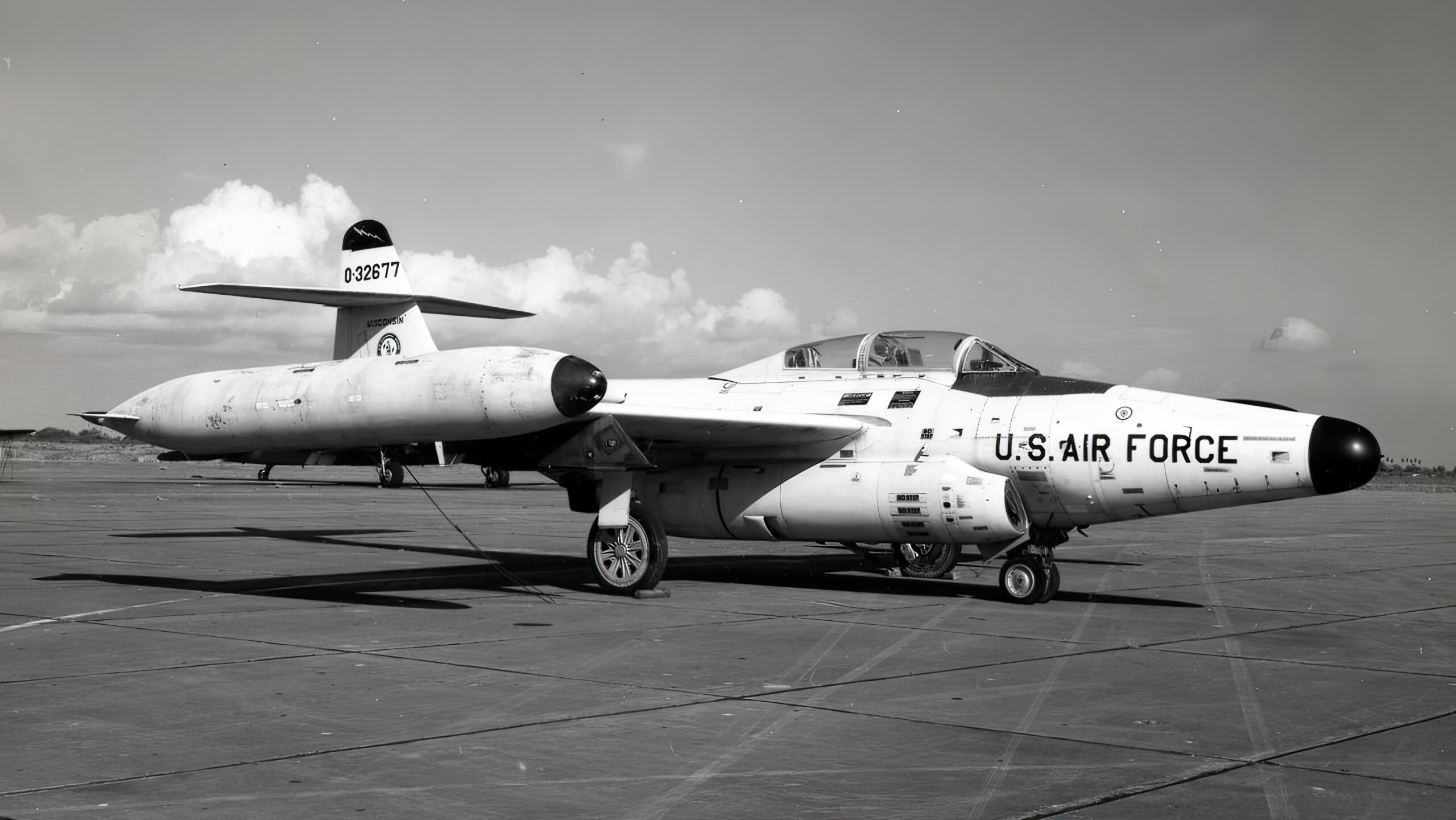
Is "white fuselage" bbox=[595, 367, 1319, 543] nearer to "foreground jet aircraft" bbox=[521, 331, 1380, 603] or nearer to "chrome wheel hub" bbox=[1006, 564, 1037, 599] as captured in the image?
"foreground jet aircraft" bbox=[521, 331, 1380, 603]

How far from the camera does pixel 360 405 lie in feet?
38.3

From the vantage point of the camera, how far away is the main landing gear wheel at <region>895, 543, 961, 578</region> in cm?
1578

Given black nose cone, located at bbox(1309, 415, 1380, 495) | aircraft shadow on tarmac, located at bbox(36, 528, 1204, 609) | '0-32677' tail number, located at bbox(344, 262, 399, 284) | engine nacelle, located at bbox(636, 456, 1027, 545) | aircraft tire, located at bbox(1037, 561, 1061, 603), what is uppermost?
'0-32677' tail number, located at bbox(344, 262, 399, 284)

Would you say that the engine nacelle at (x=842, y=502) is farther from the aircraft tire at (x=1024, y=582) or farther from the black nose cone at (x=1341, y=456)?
the black nose cone at (x=1341, y=456)

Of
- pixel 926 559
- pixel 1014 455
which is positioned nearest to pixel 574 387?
pixel 1014 455

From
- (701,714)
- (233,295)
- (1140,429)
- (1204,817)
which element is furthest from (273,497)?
(1204,817)

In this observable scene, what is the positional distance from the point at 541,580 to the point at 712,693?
8.05 metres

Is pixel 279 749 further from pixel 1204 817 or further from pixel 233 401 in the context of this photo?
pixel 233 401

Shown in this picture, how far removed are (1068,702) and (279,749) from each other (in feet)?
15.0

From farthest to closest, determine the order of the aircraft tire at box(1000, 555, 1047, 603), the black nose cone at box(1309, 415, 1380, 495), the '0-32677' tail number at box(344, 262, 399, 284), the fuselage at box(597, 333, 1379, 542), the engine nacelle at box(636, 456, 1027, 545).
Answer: the '0-32677' tail number at box(344, 262, 399, 284) → the aircraft tire at box(1000, 555, 1047, 603) → the engine nacelle at box(636, 456, 1027, 545) → the fuselage at box(597, 333, 1379, 542) → the black nose cone at box(1309, 415, 1380, 495)

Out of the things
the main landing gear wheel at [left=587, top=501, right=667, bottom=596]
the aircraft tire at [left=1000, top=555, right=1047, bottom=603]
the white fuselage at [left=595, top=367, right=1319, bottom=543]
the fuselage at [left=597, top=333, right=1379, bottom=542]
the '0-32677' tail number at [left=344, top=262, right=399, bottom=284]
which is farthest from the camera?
the '0-32677' tail number at [left=344, top=262, right=399, bottom=284]

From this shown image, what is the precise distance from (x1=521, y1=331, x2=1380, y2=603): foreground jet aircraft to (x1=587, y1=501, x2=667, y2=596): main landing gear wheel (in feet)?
0.06

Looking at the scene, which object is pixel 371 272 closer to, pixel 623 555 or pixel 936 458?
pixel 623 555

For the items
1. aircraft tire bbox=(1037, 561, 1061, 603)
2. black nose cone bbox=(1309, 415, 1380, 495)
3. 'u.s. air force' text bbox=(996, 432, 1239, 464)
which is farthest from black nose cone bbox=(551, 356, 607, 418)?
black nose cone bbox=(1309, 415, 1380, 495)
